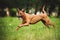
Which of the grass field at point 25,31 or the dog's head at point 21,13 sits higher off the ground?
the dog's head at point 21,13

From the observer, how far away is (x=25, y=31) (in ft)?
13.3

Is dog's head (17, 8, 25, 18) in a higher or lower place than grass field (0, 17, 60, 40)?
higher

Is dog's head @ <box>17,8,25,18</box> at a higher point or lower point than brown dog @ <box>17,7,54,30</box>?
higher

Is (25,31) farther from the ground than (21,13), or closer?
closer

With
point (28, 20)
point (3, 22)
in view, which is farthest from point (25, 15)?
point (3, 22)

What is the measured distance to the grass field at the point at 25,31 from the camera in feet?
13.1

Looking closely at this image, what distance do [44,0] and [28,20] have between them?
38 centimetres

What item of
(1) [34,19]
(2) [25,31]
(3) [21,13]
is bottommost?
(2) [25,31]

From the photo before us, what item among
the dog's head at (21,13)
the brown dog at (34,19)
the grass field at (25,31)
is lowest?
the grass field at (25,31)

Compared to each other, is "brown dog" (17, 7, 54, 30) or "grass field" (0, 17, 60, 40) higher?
"brown dog" (17, 7, 54, 30)

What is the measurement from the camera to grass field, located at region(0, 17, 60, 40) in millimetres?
3982

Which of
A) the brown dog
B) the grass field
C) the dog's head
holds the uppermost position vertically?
the dog's head

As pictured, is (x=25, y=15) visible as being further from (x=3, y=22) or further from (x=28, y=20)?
(x=3, y=22)

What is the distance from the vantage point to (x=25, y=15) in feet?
13.2
